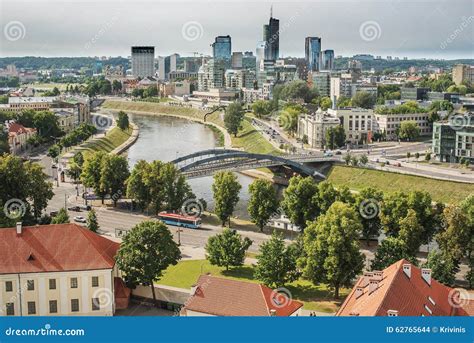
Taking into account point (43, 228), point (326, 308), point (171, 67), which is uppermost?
point (171, 67)

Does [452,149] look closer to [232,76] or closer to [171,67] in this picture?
[232,76]

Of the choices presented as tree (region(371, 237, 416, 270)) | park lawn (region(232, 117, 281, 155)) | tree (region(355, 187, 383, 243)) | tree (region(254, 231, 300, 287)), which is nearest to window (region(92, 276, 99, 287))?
tree (region(254, 231, 300, 287))

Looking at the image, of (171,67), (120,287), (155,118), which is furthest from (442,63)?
(120,287)

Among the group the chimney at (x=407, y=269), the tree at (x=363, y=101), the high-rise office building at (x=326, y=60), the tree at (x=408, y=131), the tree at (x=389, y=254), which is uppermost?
the high-rise office building at (x=326, y=60)

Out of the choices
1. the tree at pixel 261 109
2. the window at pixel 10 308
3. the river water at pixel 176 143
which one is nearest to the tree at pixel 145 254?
the window at pixel 10 308

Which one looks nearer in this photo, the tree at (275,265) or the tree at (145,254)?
the tree at (145,254)

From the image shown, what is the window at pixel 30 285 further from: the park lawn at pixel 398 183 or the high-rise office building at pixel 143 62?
the high-rise office building at pixel 143 62

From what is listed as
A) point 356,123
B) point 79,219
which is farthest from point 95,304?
point 356,123

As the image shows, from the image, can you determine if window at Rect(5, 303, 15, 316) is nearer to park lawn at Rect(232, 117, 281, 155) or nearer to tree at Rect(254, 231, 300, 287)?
tree at Rect(254, 231, 300, 287)
